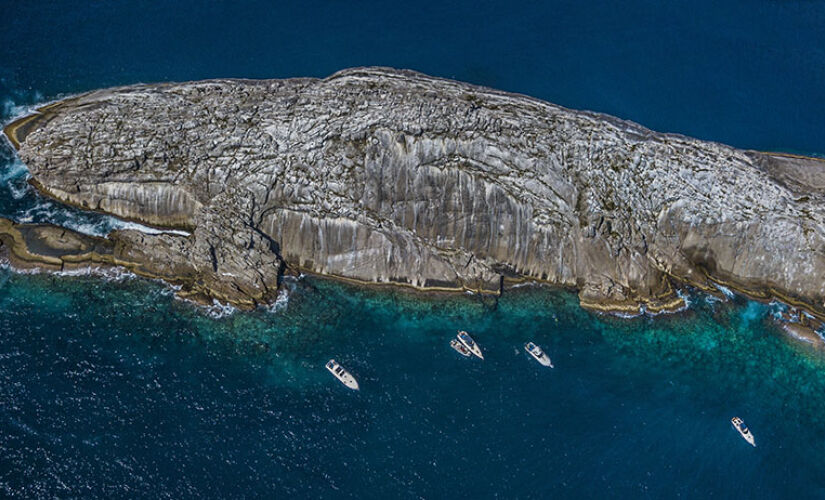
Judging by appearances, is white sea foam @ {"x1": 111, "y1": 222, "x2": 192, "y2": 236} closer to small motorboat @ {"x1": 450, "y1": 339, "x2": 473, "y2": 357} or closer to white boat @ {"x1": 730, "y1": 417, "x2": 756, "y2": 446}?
small motorboat @ {"x1": 450, "y1": 339, "x2": 473, "y2": 357}

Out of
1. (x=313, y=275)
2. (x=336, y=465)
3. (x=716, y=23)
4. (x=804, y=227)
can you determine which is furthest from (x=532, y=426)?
(x=716, y=23)

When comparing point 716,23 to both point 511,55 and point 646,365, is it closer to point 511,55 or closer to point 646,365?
point 511,55

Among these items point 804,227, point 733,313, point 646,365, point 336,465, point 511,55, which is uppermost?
point 511,55

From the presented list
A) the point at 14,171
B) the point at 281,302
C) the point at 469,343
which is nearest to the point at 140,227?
the point at 14,171

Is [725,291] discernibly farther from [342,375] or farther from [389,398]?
[342,375]

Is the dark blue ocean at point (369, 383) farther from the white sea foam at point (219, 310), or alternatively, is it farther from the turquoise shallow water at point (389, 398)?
the white sea foam at point (219, 310)
